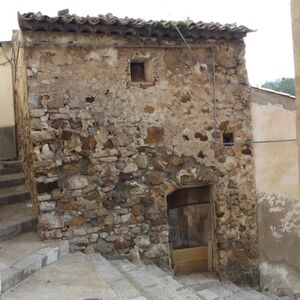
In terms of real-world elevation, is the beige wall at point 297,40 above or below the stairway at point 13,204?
above

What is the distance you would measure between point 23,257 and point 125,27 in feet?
10.5

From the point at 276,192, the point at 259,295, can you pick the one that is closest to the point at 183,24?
the point at 276,192

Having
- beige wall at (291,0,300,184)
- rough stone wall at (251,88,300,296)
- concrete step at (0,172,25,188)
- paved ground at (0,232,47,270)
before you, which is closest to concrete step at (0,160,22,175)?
concrete step at (0,172,25,188)

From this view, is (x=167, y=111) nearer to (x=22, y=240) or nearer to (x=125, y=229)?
(x=125, y=229)

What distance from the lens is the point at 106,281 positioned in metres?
4.00

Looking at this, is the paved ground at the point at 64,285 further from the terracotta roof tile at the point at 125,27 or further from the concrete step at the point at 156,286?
the terracotta roof tile at the point at 125,27

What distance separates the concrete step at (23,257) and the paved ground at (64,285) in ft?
0.22

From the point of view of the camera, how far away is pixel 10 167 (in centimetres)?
710

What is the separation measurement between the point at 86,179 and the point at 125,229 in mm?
880

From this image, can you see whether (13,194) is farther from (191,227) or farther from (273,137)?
(273,137)

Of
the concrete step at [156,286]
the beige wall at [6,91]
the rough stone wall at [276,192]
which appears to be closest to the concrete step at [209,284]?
the rough stone wall at [276,192]

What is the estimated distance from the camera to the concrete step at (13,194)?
576 centimetres

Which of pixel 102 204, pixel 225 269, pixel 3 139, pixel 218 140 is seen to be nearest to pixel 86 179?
pixel 102 204

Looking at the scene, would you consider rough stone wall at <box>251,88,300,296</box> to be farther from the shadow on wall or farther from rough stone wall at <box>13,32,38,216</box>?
rough stone wall at <box>13,32,38,216</box>
